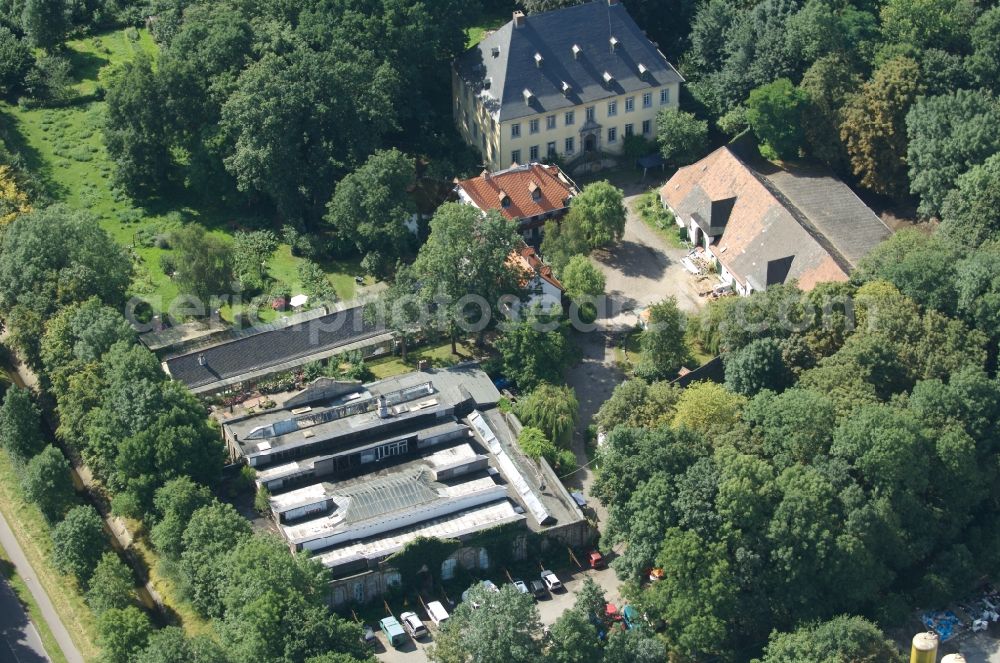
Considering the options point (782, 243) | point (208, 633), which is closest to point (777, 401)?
point (782, 243)

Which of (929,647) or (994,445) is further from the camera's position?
(994,445)

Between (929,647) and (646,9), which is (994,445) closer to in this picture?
(929,647)

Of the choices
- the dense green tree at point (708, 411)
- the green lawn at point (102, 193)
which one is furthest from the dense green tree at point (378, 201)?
the dense green tree at point (708, 411)

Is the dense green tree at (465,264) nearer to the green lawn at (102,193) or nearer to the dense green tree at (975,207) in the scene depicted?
the green lawn at (102,193)

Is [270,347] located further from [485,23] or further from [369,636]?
[485,23]

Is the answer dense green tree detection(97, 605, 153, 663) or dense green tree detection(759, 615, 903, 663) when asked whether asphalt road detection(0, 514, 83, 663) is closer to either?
dense green tree detection(97, 605, 153, 663)

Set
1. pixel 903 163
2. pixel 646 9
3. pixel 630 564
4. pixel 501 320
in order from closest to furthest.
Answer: pixel 630 564 → pixel 501 320 → pixel 903 163 → pixel 646 9

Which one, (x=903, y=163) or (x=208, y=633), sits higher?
(x=903, y=163)

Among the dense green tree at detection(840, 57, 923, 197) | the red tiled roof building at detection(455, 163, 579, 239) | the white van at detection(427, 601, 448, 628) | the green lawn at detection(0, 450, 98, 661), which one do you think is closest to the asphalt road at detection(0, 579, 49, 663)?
the green lawn at detection(0, 450, 98, 661)
